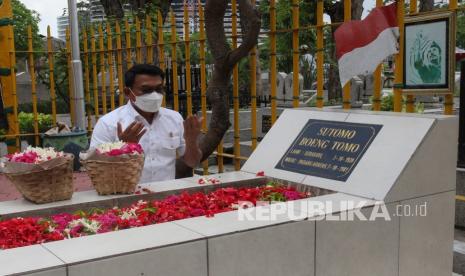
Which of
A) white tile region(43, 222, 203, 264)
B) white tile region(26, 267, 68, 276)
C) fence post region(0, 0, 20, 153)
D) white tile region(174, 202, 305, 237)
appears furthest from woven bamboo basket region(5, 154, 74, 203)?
fence post region(0, 0, 20, 153)

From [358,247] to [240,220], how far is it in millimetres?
649

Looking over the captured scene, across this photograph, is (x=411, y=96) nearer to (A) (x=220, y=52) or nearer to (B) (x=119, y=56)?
(A) (x=220, y=52)

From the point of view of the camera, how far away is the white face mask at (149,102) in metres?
3.65

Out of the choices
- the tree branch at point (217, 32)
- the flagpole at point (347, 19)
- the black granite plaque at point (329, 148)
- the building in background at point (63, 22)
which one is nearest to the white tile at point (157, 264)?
the black granite plaque at point (329, 148)

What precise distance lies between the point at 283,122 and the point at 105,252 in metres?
1.94

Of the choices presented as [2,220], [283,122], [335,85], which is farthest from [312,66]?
[2,220]

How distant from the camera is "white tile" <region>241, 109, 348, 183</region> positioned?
3396 millimetres

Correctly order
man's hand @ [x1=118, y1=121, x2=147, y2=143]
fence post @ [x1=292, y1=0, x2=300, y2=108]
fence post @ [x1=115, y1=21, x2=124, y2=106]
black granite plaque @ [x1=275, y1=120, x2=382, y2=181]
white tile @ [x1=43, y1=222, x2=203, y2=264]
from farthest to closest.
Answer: fence post @ [x1=115, y1=21, x2=124, y2=106] < fence post @ [x1=292, y1=0, x2=300, y2=108] < man's hand @ [x1=118, y1=121, x2=147, y2=143] < black granite plaque @ [x1=275, y1=120, x2=382, y2=181] < white tile @ [x1=43, y1=222, x2=203, y2=264]

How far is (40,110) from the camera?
20203 mm

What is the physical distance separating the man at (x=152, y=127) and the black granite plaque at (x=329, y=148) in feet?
2.31

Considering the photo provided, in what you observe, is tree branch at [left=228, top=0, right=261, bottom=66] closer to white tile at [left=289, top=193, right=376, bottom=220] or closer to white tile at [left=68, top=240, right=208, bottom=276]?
white tile at [left=289, top=193, right=376, bottom=220]

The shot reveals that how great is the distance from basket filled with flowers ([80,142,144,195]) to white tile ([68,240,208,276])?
2.80 feet

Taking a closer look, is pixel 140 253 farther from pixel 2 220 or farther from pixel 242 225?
pixel 2 220

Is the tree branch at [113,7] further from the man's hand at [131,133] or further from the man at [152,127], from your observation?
the man's hand at [131,133]
